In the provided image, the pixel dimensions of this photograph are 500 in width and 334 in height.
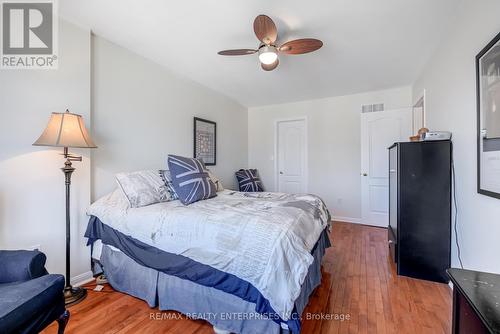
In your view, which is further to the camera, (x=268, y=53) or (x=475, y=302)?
(x=268, y=53)

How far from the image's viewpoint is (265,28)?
72.4 inches

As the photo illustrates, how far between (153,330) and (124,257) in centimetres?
66

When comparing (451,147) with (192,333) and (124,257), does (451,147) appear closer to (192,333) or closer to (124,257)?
(192,333)

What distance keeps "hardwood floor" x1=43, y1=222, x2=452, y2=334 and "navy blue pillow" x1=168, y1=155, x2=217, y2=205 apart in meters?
0.93

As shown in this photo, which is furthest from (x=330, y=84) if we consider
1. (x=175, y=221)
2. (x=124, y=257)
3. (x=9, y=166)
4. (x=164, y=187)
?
(x=9, y=166)

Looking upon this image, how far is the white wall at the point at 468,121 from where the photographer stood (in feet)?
4.70

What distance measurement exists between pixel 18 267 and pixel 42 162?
3.19 feet

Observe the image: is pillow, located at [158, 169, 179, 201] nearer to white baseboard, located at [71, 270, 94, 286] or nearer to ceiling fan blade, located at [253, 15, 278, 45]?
white baseboard, located at [71, 270, 94, 286]

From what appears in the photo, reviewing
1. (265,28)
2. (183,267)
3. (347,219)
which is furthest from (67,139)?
(347,219)

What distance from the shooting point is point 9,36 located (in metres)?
1.72

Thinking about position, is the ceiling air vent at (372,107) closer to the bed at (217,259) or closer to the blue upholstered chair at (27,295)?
the bed at (217,259)

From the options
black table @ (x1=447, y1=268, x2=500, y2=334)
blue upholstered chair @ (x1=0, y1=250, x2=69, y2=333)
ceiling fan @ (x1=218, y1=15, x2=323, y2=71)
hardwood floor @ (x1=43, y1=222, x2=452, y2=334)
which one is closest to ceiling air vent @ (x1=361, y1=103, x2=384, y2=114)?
ceiling fan @ (x1=218, y1=15, x2=323, y2=71)

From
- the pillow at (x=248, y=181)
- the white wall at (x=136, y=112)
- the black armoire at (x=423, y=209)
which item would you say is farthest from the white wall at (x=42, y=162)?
the black armoire at (x=423, y=209)

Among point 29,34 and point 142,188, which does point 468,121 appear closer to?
point 142,188
